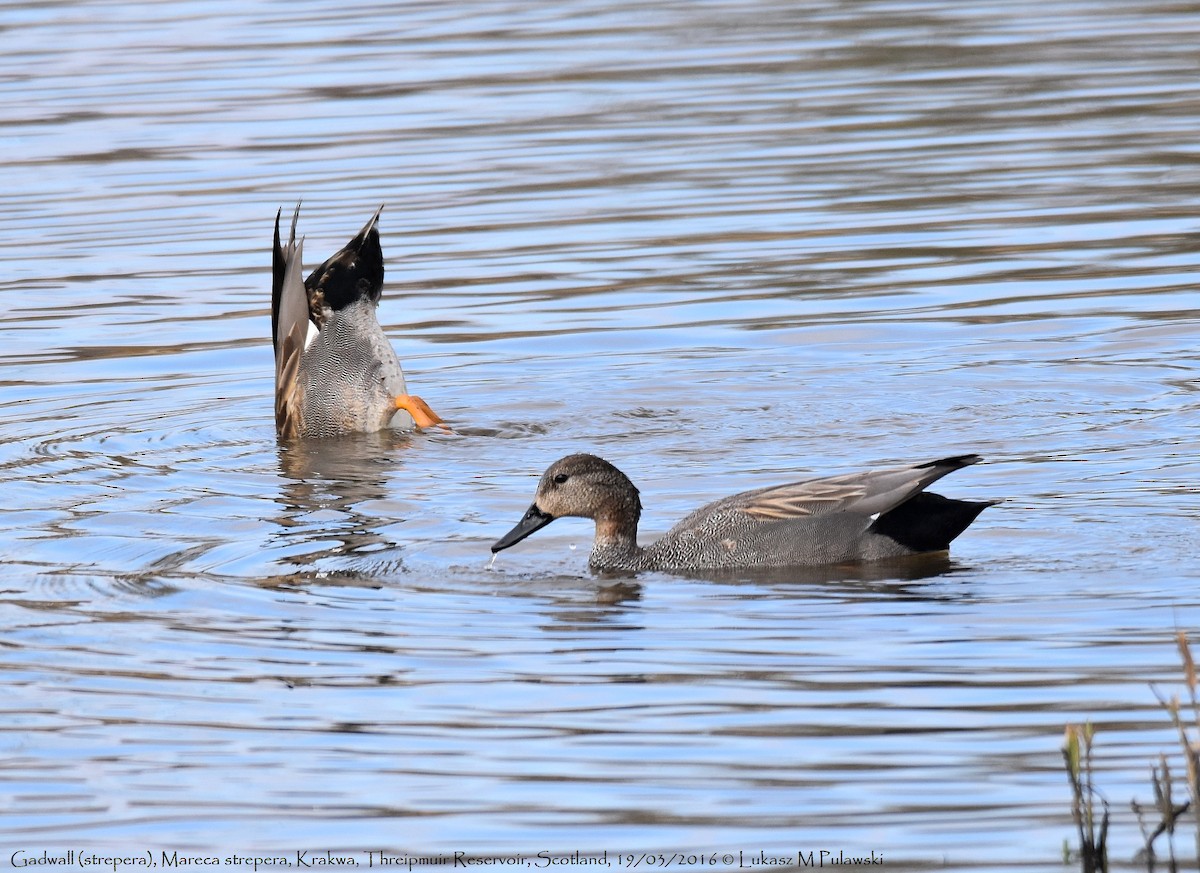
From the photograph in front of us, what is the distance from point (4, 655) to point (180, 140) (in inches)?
500

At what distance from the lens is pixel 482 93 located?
20.8m

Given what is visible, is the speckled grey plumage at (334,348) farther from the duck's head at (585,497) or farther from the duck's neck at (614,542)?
the duck's neck at (614,542)

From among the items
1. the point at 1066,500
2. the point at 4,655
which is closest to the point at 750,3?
the point at 1066,500

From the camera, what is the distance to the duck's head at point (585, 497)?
28.6 feet

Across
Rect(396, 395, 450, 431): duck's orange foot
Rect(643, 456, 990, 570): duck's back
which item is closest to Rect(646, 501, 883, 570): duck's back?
Rect(643, 456, 990, 570): duck's back

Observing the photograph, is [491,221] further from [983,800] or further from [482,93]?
[983,800]

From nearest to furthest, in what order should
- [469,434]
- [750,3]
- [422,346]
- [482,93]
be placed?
[469,434] < [422,346] < [482,93] < [750,3]

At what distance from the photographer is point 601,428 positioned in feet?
36.0

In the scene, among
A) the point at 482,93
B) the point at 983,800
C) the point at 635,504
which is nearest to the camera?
the point at 983,800

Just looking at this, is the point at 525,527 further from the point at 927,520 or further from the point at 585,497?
the point at 927,520

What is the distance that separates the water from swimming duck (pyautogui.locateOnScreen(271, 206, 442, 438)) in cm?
32

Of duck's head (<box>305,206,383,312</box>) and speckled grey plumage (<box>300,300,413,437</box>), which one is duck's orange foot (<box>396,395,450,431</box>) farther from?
duck's head (<box>305,206,383,312</box>)

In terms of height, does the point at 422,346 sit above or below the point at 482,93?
below

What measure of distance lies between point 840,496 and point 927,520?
33 centimetres
